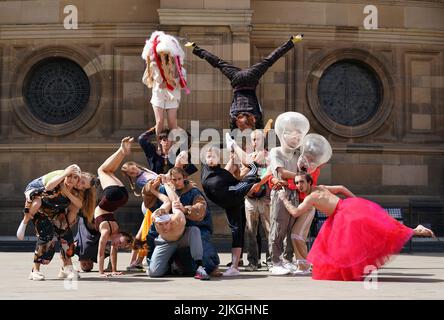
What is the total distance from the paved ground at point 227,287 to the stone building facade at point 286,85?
875 centimetres

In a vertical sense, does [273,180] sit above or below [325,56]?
below

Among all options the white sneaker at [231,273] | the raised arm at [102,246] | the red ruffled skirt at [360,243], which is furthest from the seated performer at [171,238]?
the red ruffled skirt at [360,243]

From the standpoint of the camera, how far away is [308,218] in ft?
41.7

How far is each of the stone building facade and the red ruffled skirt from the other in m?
10.7

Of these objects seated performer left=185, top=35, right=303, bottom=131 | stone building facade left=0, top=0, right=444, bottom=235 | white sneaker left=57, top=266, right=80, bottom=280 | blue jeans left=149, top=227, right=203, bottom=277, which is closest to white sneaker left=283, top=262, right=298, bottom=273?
blue jeans left=149, top=227, right=203, bottom=277

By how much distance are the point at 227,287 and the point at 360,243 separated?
1.75m

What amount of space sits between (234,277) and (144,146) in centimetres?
246

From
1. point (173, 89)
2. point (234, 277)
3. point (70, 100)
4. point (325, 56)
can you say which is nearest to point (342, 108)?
point (325, 56)

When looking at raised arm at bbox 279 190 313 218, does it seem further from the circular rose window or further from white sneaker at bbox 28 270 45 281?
the circular rose window

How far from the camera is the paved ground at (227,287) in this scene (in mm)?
9594

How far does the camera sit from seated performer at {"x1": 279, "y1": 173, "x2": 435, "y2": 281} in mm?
11375

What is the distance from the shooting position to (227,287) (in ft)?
35.3

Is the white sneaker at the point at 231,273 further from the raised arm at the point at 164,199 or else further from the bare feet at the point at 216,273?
the raised arm at the point at 164,199

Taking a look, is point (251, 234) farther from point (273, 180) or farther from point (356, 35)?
point (356, 35)
